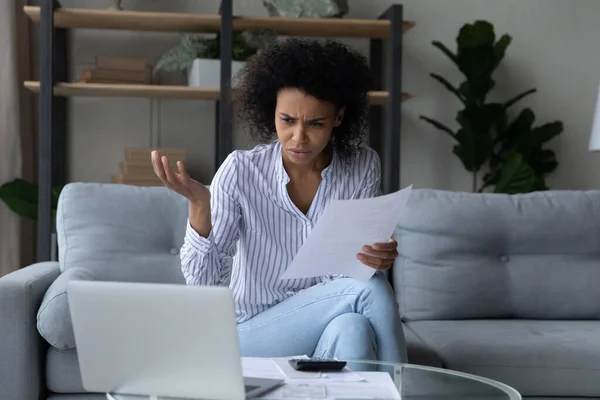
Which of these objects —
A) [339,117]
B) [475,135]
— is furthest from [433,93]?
[339,117]

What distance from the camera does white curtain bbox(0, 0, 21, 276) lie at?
331 cm

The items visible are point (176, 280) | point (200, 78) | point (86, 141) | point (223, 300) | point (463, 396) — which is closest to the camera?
point (223, 300)

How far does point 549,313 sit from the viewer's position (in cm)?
250

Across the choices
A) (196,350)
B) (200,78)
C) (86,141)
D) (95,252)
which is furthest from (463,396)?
(86,141)

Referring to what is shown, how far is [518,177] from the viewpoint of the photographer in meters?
3.31

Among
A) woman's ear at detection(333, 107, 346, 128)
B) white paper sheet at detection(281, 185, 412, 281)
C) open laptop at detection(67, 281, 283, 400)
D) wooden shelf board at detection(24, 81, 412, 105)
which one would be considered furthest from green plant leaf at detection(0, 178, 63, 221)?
open laptop at detection(67, 281, 283, 400)

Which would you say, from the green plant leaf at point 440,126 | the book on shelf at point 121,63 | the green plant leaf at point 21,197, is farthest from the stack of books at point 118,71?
the green plant leaf at point 440,126

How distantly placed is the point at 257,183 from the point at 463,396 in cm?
77

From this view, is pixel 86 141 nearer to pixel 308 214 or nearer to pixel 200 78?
pixel 200 78

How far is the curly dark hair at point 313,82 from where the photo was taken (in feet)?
6.14

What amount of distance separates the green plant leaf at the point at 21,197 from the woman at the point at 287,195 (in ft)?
5.01

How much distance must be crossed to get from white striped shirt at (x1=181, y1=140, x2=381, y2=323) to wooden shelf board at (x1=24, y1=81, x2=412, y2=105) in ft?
4.35

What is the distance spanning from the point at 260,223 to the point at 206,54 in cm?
157

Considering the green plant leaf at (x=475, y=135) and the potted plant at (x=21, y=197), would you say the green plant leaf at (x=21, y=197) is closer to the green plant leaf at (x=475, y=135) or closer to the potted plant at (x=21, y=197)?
the potted plant at (x=21, y=197)
